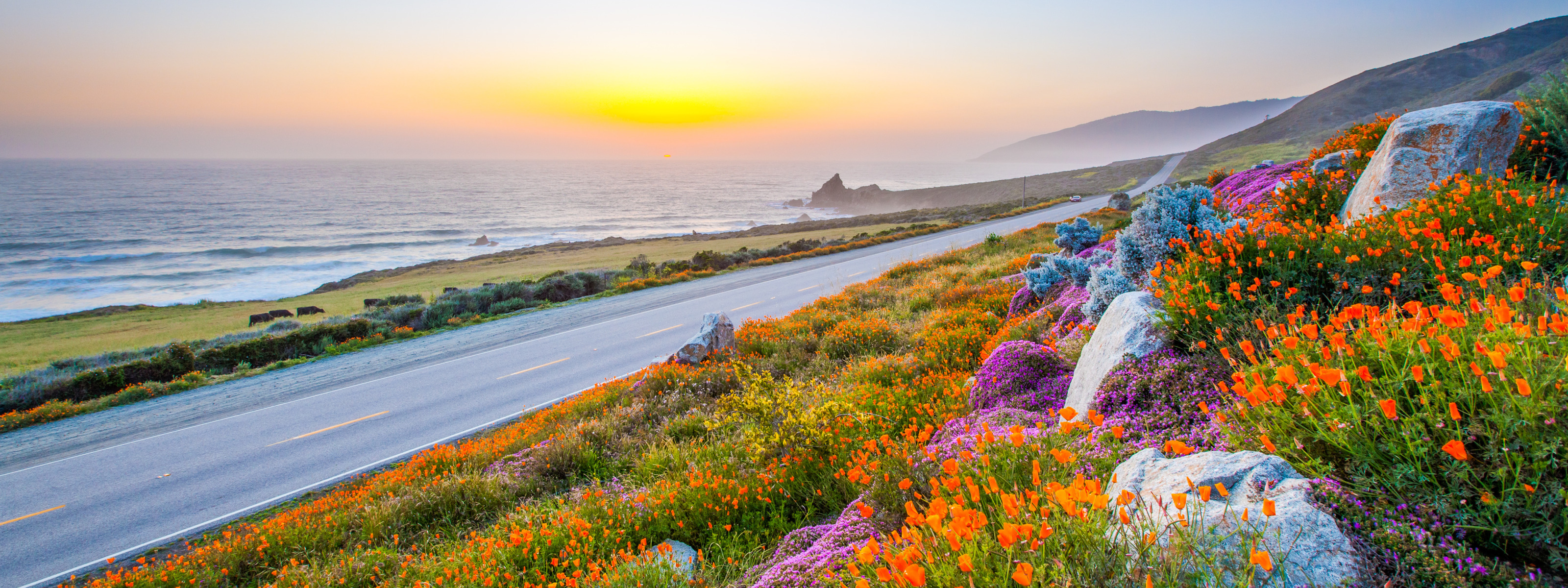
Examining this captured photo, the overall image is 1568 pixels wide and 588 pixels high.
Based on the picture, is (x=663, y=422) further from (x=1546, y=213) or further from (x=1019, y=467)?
(x=1546, y=213)

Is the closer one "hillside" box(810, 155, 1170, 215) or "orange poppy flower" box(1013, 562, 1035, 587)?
"orange poppy flower" box(1013, 562, 1035, 587)

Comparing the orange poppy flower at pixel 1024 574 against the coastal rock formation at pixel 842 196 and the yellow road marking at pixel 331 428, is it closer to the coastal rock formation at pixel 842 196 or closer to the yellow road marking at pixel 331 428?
the yellow road marking at pixel 331 428

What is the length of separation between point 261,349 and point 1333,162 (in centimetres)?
2580

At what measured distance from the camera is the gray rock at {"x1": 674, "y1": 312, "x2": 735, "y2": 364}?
1060 centimetres

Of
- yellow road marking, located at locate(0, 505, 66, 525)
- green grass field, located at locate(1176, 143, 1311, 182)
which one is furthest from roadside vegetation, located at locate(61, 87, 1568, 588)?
green grass field, located at locate(1176, 143, 1311, 182)

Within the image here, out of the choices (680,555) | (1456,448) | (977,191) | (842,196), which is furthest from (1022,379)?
(842,196)

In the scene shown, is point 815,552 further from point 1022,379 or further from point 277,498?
point 277,498

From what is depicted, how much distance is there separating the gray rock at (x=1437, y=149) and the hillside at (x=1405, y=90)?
77.8 metres

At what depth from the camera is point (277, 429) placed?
36.6ft

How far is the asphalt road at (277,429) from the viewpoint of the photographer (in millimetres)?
8148

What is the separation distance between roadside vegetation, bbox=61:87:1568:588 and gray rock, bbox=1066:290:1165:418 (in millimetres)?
151

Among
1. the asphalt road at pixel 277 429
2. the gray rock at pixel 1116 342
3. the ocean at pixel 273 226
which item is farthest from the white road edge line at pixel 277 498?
the ocean at pixel 273 226

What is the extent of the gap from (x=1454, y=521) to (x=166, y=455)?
51.3ft

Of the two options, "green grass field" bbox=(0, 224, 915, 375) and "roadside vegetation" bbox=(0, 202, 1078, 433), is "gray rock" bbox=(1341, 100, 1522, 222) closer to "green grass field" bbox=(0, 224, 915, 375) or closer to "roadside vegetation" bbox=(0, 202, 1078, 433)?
"roadside vegetation" bbox=(0, 202, 1078, 433)
